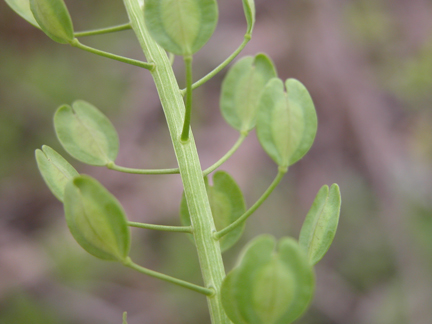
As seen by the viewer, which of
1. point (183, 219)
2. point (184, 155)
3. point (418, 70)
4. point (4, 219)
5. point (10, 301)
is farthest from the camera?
point (418, 70)

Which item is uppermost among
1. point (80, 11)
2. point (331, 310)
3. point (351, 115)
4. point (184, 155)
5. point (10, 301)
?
point (80, 11)

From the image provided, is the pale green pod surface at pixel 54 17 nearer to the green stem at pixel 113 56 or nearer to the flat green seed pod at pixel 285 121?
the green stem at pixel 113 56

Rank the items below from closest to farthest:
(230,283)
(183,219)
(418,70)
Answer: (230,283), (183,219), (418,70)

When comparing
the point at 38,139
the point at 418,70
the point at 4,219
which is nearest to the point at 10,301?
the point at 4,219

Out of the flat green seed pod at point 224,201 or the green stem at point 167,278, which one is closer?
the green stem at point 167,278

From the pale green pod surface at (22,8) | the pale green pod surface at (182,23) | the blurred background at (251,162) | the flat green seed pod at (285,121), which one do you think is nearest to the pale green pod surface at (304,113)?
the flat green seed pod at (285,121)

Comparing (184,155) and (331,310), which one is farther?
(331,310)

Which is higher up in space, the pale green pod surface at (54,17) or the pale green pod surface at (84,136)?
the pale green pod surface at (54,17)

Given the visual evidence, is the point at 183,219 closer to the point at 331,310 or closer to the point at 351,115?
the point at 331,310
